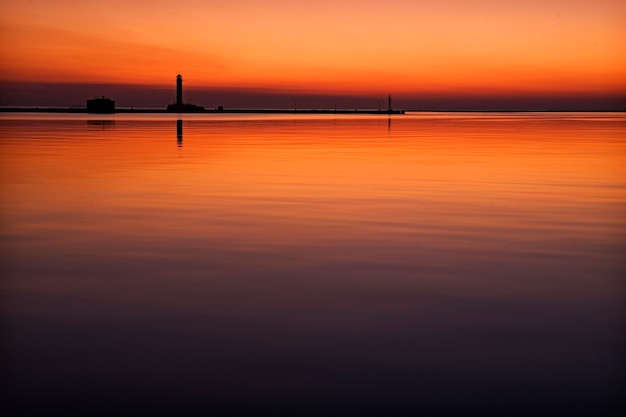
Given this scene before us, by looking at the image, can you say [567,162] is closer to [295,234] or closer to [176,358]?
[295,234]

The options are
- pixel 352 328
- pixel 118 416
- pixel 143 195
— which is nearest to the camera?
pixel 118 416

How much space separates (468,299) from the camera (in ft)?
26.6

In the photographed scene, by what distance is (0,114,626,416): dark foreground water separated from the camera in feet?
18.1

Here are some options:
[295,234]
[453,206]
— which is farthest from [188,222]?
[453,206]

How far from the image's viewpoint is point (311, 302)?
7938 millimetres

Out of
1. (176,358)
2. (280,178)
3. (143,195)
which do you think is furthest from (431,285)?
(280,178)

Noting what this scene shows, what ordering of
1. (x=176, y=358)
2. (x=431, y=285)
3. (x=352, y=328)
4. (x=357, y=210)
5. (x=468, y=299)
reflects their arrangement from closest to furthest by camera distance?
(x=176, y=358) → (x=352, y=328) → (x=468, y=299) → (x=431, y=285) → (x=357, y=210)

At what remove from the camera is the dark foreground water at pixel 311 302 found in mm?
5523

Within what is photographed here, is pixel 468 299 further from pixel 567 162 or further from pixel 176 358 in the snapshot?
pixel 567 162

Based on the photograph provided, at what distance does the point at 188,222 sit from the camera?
13406 mm

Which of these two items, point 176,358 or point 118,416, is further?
point 176,358

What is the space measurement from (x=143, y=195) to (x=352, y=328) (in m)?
11.1

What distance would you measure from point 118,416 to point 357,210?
10219mm

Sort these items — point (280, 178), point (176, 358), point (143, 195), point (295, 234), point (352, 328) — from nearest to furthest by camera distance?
1. point (176, 358)
2. point (352, 328)
3. point (295, 234)
4. point (143, 195)
5. point (280, 178)
